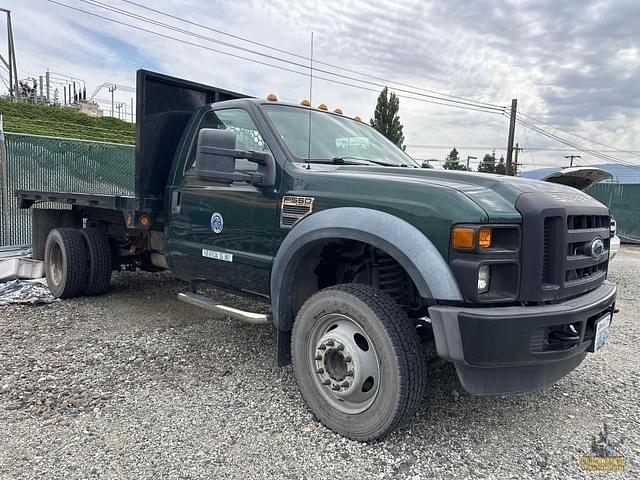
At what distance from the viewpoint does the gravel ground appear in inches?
98.7

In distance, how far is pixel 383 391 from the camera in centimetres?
262

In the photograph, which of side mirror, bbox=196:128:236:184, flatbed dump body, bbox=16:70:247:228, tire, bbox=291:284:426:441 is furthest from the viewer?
flatbed dump body, bbox=16:70:247:228

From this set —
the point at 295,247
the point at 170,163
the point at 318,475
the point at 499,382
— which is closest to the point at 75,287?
the point at 170,163

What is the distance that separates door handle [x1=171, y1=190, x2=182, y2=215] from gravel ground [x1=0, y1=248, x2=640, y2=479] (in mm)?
1111

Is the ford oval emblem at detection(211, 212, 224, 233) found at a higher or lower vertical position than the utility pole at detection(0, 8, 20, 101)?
lower

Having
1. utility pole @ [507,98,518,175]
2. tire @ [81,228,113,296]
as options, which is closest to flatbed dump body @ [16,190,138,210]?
tire @ [81,228,113,296]

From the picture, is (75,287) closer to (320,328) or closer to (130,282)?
(130,282)

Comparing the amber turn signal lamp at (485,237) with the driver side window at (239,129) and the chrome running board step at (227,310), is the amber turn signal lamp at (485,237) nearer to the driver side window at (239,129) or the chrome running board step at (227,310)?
the chrome running board step at (227,310)

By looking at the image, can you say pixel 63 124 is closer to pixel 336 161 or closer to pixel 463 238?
pixel 336 161

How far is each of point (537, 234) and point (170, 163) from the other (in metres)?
3.27

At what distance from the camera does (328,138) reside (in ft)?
12.7

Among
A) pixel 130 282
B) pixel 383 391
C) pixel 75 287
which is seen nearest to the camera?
pixel 383 391

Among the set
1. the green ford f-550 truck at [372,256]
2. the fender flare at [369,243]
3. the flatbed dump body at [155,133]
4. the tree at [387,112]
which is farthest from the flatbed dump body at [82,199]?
the tree at [387,112]

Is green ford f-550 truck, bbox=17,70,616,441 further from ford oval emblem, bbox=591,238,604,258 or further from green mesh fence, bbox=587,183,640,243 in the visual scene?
green mesh fence, bbox=587,183,640,243
